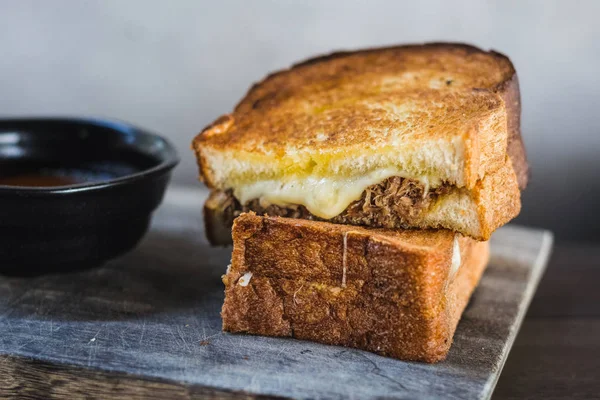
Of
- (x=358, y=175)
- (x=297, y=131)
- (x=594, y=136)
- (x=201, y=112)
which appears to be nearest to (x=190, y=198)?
(x=201, y=112)

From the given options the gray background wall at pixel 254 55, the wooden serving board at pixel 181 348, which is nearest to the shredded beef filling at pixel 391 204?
the wooden serving board at pixel 181 348

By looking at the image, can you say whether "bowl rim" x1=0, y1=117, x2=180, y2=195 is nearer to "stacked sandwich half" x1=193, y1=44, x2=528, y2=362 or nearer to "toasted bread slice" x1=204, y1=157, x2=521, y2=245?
"stacked sandwich half" x1=193, y1=44, x2=528, y2=362

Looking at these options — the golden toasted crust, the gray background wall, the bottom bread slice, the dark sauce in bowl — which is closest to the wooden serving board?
the bottom bread slice

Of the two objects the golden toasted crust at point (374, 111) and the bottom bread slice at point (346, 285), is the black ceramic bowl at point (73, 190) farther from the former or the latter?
the bottom bread slice at point (346, 285)

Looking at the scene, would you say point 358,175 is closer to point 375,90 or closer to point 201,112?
point 375,90

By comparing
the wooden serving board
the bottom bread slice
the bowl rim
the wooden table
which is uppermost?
the bowl rim

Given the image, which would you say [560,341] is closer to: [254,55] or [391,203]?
[391,203]
